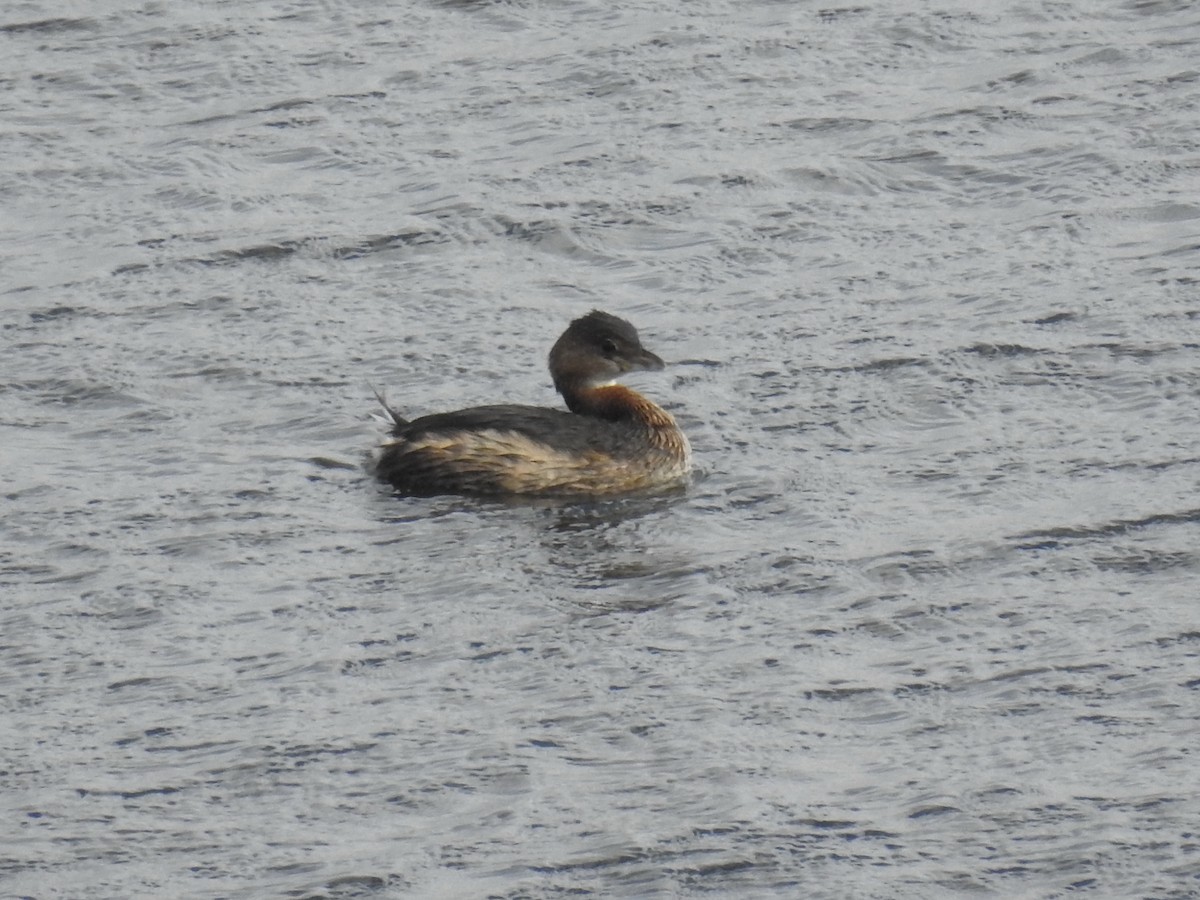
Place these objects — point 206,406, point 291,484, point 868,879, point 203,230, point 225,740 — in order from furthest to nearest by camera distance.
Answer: point 203,230 < point 206,406 < point 291,484 < point 225,740 < point 868,879

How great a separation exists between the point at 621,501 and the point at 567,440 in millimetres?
407

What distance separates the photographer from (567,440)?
1378 cm

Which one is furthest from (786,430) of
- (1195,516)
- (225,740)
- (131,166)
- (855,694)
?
(131,166)

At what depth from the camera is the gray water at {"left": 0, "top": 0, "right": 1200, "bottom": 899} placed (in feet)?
33.1

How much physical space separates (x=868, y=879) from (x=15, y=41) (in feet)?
38.4

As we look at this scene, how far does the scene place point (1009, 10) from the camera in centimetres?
1906

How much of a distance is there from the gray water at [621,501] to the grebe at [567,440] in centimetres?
21

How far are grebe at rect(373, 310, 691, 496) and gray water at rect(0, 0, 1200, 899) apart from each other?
0.21m

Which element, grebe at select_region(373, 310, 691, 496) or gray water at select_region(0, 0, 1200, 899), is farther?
grebe at select_region(373, 310, 691, 496)

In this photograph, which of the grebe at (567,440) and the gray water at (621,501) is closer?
the gray water at (621,501)

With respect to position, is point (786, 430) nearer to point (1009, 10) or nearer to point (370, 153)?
point (370, 153)

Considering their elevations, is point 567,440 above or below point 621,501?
above

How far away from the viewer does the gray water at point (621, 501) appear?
10086mm

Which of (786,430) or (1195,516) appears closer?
(1195,516)
